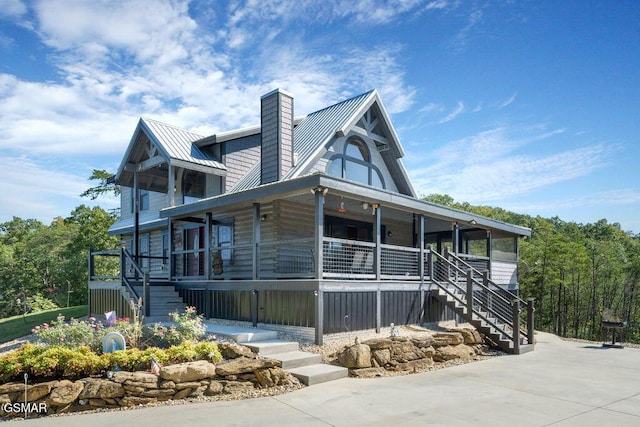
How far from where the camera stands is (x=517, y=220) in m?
54.1

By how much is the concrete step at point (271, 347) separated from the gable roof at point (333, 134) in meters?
5.65

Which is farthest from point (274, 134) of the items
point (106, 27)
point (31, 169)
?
point (31, 169)

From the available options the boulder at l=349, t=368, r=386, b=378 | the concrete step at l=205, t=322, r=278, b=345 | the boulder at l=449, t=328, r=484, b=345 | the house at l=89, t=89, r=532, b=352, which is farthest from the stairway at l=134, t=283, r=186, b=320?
the boulder at l=449, t=328, r=484, b=345

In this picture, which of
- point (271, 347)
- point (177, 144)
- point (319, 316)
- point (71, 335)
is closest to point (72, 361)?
point (71, 335)

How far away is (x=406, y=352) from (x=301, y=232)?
19.6 feet

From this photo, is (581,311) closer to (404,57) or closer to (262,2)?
(404,57)

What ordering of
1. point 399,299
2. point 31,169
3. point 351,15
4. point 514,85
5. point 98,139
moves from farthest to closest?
point 31,169
point 98,139
point 514,85
point 351,15
point 399,299

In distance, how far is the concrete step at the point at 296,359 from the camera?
28.7 feet

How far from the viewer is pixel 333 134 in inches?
615

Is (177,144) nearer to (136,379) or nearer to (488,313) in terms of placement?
(136,379)

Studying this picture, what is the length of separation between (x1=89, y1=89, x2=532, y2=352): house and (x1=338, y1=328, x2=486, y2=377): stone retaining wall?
1391mm

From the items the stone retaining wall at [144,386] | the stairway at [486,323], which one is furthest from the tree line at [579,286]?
the stone retaining wall at [144,386]

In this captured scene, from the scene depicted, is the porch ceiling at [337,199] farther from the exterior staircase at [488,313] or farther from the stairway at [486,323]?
the stairway at [486,323]

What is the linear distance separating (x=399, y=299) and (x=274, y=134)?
6.07 meters
